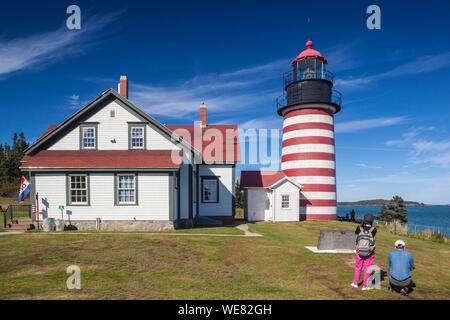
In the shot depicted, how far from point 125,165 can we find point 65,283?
1095 cm

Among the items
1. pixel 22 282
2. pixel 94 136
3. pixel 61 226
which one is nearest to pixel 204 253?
pixel 22 282

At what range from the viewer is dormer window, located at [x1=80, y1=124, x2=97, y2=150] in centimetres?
2089

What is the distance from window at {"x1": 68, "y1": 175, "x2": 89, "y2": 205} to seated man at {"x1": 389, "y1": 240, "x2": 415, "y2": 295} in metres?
17.0

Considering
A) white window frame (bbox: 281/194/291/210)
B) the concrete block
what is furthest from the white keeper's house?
the concrete block

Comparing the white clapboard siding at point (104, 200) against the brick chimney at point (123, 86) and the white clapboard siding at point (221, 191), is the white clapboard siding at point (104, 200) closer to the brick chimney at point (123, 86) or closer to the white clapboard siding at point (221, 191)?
the white clapboard siding at point (221, 191)

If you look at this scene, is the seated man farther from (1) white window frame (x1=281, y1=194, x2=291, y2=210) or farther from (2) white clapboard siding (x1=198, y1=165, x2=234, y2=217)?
(1) white window frame (x1=281, y1=194, x2=291, y2=210)

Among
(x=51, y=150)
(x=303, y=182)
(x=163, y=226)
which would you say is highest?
(x=51, y=150)

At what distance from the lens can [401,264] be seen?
26.5 ft

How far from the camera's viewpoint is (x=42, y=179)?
1942cm
